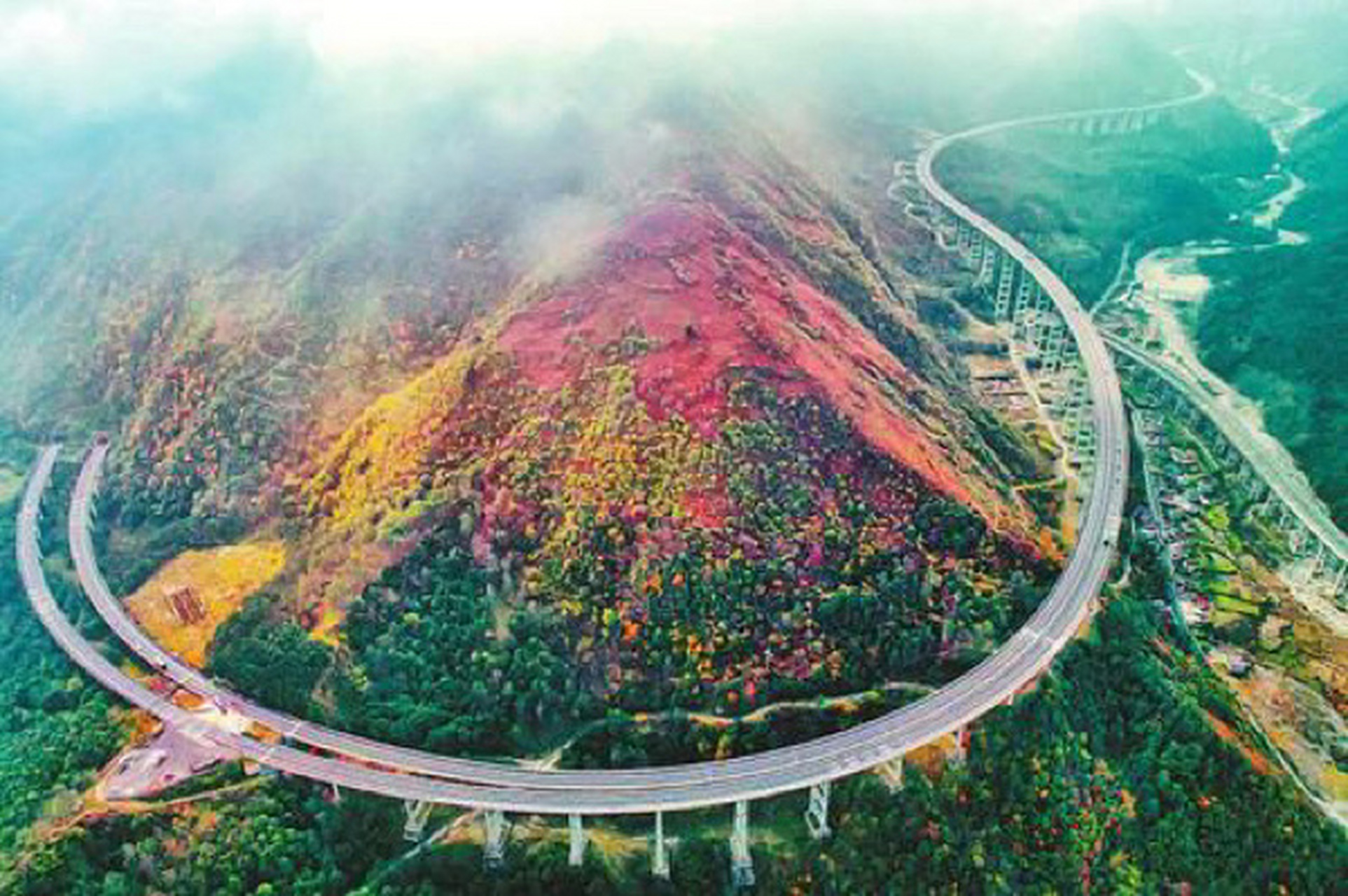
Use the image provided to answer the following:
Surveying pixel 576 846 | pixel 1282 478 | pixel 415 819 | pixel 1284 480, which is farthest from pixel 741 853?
pixel 1282 478

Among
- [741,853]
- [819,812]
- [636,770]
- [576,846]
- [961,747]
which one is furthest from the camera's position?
[961,747]

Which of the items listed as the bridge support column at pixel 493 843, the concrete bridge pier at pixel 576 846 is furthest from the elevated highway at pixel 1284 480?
the bridge support column at pixel 493 843

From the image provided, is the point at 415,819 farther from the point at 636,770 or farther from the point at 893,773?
the point at 893,773

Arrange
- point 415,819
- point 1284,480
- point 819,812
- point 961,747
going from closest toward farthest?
point 819,812 < point 415,819 < point 961,747 < point 1284,480

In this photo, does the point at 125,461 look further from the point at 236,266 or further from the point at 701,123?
the point at 701,123

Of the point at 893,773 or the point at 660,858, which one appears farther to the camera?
the point at 893,773

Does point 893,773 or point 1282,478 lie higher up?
point 893,773

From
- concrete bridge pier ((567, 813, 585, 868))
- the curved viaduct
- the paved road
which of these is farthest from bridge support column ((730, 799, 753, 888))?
the paved road
